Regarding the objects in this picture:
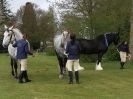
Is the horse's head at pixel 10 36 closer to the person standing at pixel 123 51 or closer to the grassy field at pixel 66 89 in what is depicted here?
the grassy field at pixel 66 89

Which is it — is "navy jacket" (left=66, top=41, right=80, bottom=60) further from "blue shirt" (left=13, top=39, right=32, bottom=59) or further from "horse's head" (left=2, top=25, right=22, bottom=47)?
"horse's head" (left=2, top=25, right=22, bottom=47)

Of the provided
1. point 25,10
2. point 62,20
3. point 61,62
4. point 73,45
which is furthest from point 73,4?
point 25,10

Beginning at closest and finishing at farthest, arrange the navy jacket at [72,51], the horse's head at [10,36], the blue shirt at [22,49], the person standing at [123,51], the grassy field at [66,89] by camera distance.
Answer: the grassy field at [66,89] < the navy jacket at [72,51] < the blue shirt at [22,49] < the horse's head at [10,36] < the person standing at [123,51]

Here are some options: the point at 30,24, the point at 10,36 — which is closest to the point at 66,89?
the point at 10,36

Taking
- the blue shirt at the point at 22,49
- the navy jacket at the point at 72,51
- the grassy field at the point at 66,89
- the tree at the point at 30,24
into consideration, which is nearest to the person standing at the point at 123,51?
the grassy field at the point at 66,89

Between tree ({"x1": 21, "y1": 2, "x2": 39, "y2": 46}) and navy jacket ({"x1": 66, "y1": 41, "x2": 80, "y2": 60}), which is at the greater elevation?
tree ({"x1": 21, "y1": 2, "x2": 39, "y2": 46})

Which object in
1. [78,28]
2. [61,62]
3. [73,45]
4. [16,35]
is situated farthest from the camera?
[78,28]

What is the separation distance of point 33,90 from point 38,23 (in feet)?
280

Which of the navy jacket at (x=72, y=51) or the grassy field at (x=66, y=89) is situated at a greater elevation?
the navy jacket at (x=72, y=51)

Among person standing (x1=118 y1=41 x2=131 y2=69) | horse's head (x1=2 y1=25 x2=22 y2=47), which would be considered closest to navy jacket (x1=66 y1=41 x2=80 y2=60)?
horse's head (x1=2 y1=25 x2=22 y2=47)

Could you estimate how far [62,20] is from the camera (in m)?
34.4

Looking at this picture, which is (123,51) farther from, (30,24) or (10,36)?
(30,24)

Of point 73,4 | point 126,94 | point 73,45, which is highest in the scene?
point 73,4

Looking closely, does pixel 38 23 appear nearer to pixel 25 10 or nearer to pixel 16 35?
pixel 25 10
